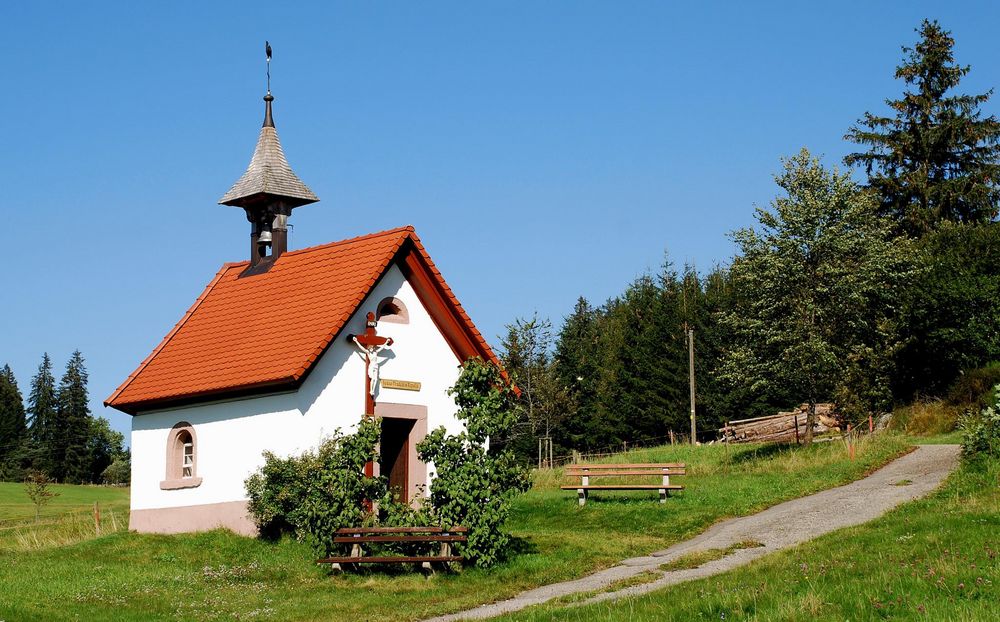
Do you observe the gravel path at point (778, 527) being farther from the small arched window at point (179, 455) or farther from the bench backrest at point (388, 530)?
the small arched window at point (179, 455)

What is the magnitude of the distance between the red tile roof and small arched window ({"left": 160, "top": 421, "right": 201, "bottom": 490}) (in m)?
0.65

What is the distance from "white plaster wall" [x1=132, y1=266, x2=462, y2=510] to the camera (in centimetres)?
2386

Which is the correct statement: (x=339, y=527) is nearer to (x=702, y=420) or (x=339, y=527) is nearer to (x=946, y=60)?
(x=946, y=60)

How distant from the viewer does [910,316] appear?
138 feet

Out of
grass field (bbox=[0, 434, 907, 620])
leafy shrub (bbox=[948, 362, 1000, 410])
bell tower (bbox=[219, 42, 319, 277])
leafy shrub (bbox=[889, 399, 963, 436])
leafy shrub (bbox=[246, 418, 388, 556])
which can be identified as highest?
bell tower (bbox=[219, 42, 319, 277])

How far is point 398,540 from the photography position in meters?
18.8

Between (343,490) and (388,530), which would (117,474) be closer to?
(343,490)

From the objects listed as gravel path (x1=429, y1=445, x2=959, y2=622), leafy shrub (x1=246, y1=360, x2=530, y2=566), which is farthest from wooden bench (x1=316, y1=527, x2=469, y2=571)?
gravel path (x1=429, y1=445, x2=959, y2=622)

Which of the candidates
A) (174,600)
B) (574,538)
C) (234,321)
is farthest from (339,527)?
(234,321)

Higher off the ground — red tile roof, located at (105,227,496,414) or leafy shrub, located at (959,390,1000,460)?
red tile roof, located at (105,227,496,414)

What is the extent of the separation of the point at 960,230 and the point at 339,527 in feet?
103

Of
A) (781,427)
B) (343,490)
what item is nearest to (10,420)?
(781,427)

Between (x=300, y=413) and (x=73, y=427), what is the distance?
272 ft

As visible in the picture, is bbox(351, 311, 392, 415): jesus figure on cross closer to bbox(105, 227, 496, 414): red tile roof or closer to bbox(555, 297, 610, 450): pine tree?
bbox(105, 227, 496, 414): red tile roof
